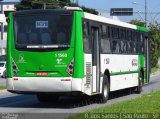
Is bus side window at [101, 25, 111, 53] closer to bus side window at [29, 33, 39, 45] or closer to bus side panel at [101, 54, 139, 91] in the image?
bus side panel at [101, 54, 139, 91]

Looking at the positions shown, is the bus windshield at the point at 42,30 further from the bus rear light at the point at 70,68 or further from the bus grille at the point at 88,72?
the bus grille at the point at 88,72

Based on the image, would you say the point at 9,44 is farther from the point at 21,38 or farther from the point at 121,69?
the point at 121,69

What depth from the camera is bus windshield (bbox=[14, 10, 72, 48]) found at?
17672 millimetres

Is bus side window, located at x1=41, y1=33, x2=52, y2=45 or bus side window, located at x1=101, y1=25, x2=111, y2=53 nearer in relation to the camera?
bus side window, located at x1=41, y1=33, x2=52, y2=45

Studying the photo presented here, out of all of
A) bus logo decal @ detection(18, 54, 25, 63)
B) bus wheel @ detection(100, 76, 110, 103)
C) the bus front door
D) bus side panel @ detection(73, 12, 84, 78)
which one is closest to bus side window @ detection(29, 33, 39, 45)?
bus logo decal @ detection(18, 54, 25, 63)

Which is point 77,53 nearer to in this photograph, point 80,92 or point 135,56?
point 80,92

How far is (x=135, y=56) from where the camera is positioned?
2528 centimetres

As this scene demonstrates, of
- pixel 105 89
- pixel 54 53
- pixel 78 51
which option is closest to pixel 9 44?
pixel 54 53

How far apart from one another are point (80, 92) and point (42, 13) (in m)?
3.01

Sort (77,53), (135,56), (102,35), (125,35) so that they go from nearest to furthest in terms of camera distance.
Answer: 1. (77,53)
2. (102,35)
3. (125,35)
4. (135,56)

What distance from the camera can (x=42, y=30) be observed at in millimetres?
17922

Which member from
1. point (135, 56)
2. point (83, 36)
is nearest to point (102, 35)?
point (83, 36)

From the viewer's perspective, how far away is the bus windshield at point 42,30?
58.0ft

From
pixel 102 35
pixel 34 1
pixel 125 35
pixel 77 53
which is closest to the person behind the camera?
pixel 77 53
